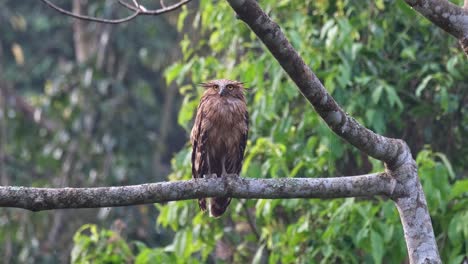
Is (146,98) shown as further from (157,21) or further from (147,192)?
(147,192)

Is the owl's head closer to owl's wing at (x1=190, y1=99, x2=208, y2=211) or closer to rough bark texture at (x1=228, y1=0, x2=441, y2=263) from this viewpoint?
owl's wing at (x1=190, y1=99, x2=208, y2=211)

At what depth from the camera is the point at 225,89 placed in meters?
5.74

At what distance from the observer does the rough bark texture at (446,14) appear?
4.22m

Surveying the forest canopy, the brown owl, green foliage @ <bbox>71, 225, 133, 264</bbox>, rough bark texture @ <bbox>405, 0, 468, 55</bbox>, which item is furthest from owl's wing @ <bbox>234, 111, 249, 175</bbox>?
rough bark texture @ <bbox>405, 0, 468, 55</bbox>

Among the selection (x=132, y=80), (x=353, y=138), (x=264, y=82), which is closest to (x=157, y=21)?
(x=132, y=80)

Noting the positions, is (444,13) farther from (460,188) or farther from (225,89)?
(225,89)

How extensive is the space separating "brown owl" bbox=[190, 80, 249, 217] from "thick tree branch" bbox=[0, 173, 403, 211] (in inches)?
47.3

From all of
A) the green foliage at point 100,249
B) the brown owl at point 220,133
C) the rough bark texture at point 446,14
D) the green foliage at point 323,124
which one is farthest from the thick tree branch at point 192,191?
the green foliage at point 100,249

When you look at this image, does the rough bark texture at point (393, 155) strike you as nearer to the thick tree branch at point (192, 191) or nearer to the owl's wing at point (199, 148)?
the thick tree branch at point (192, 191)

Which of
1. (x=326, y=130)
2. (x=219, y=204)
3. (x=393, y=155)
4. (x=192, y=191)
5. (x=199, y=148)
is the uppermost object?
(x=326, y=130)

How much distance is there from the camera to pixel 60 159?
11.4m

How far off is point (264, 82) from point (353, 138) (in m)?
2.29

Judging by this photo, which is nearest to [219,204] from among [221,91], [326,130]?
[221,91]

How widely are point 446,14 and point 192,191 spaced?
141cm
